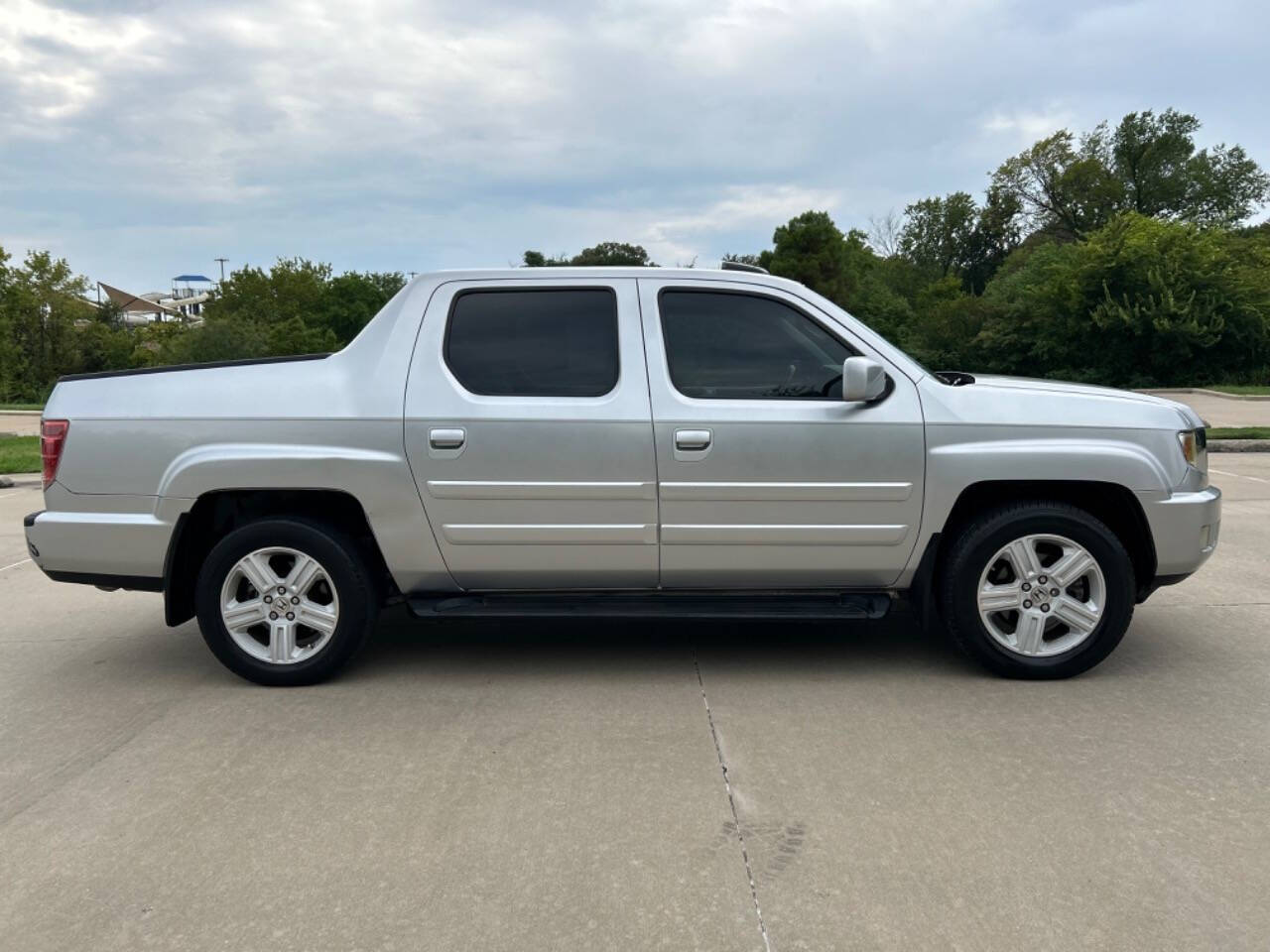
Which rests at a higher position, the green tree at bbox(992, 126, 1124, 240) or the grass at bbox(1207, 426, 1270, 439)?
the green tree at bbox(992, 126, 1124, 240)

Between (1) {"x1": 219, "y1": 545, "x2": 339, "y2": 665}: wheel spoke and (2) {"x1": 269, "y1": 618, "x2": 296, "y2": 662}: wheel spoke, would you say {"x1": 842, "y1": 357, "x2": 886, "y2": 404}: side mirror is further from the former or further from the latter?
(2) {"x1": 269, "y1": 618, "x2": 296, "y2": 662}: wheel spoke

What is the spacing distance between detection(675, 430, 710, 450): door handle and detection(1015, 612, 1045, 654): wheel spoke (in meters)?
1.62

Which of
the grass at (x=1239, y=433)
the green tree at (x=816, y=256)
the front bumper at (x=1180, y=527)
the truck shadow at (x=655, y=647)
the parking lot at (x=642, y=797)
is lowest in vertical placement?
the grass at (x=1239, y=433)

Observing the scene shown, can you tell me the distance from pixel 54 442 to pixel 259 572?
3.54 ft

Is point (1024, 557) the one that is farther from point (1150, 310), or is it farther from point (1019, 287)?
point (1019, 287)

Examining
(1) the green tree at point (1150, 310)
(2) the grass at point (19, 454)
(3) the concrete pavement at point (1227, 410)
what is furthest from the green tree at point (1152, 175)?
(2) the grass at point (19, 454)

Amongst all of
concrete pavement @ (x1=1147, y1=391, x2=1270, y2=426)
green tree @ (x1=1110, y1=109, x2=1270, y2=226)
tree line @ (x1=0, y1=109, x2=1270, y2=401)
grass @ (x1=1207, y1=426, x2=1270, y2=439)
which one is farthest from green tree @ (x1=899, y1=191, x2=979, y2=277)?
grass @ (x1=1207, y1=426, x2=1270, y2=439)

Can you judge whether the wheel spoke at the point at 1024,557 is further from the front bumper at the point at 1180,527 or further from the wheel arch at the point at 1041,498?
the front bumper at the point at 1180,527

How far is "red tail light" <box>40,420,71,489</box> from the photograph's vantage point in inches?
177

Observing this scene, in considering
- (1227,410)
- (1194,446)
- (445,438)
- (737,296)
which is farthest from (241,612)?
(1227,410)

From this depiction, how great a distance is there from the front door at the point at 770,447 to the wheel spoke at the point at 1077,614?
0.73 m

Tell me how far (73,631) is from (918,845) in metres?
4.89

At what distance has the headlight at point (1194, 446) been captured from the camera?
4.54 meters

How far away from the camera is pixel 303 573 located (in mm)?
4520
